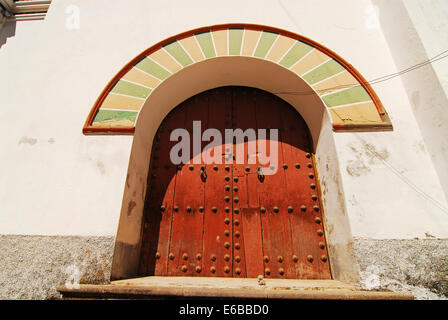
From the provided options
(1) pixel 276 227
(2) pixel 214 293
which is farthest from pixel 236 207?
(2) pixel 214 293

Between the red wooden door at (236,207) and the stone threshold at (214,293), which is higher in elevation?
the red wooden door at (236,207)

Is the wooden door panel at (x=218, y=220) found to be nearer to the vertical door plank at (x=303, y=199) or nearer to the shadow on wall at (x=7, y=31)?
the vertical door plank at (x=303, y=199)

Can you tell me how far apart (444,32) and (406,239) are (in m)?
1.91

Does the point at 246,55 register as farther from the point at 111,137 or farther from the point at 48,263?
the point at 48,263

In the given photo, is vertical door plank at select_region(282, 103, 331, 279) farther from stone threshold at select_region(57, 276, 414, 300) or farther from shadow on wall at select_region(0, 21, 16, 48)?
shadow on wall at select_region(0, 21, 16, 48)

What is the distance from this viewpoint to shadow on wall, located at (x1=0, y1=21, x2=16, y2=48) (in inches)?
127

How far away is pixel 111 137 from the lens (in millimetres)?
2260

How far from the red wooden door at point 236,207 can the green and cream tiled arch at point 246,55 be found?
1.60 ft

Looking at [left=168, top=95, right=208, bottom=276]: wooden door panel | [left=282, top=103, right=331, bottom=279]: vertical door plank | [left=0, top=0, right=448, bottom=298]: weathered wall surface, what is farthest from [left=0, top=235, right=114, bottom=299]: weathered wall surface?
[left=282, top=103, right=331, bottom=279]: vertical door plank

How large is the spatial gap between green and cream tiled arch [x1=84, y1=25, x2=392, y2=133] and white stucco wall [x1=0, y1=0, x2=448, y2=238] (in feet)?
0.43

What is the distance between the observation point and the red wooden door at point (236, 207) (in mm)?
2191

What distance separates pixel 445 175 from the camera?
192cm

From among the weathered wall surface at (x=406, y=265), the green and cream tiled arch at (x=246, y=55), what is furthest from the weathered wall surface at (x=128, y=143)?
the green and cream tiled arch at (x=246, y=55)
